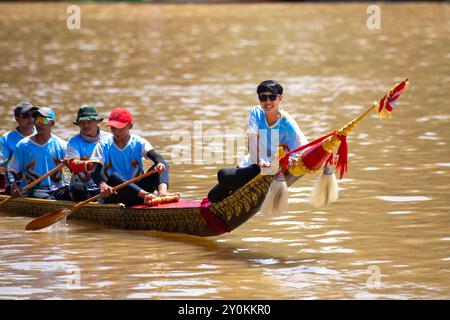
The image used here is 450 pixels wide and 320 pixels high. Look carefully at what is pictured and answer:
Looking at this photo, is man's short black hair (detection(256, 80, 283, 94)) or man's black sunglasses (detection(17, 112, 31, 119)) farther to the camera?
man's black sunglasses (detection(17, 112, 31, 119))

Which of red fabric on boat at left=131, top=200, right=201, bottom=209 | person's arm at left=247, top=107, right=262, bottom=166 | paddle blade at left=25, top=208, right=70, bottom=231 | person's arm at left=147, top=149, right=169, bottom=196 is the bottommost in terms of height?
paddle blade at left=25, top=208, right=70, bottom=231

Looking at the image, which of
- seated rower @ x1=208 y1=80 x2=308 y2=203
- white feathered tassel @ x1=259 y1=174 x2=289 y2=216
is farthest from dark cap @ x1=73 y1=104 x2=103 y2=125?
white feathered tassel @ x1=259 y1=174 x2=289 y2=216

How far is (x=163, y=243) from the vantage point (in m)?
12.2

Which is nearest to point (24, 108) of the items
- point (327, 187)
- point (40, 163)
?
point (40, 163)

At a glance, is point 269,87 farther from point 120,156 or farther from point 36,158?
point 36,158

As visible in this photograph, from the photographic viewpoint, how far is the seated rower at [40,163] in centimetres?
1377

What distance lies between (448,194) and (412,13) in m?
42.5

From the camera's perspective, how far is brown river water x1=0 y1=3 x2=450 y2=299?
10469 mm

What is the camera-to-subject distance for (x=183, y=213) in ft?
40.1

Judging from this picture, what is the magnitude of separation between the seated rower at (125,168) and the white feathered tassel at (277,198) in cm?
168

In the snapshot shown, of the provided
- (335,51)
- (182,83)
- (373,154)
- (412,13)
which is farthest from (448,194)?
(412,13)

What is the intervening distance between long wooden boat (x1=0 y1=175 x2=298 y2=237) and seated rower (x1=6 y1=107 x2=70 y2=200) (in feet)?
0.95

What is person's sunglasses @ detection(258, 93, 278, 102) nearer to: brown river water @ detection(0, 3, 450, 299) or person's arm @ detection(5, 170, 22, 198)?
brown river water @ detection(0, 3, 450, 299)

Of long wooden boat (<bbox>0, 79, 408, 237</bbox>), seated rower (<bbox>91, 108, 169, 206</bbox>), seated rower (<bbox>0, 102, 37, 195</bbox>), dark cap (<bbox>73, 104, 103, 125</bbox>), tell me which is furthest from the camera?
seated rower (<bbox>0, 102, 37, 195</bbox>)
